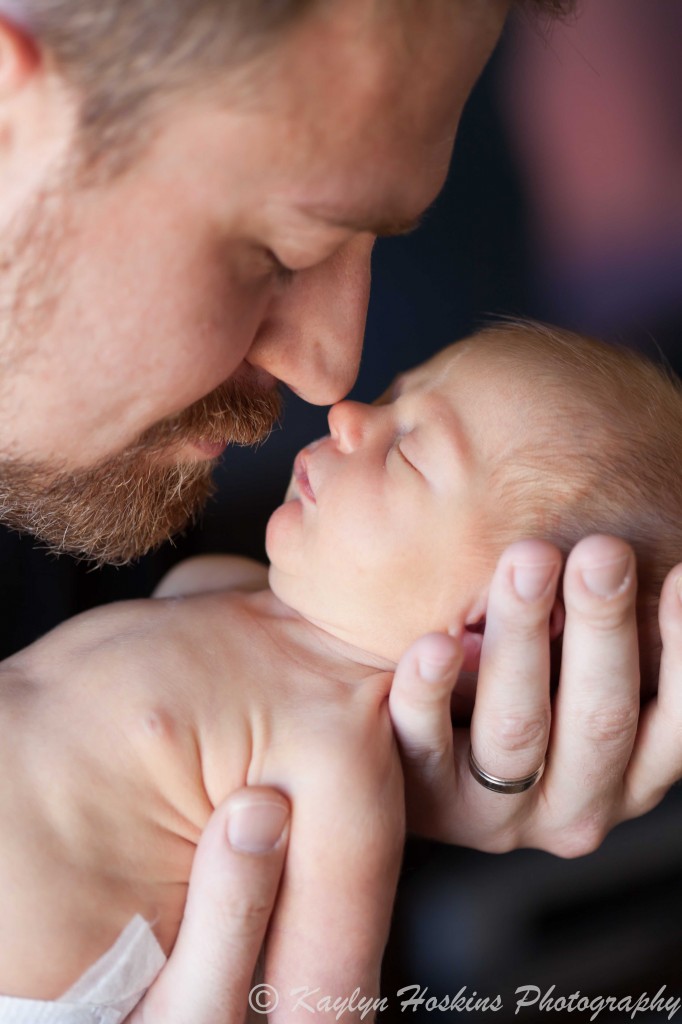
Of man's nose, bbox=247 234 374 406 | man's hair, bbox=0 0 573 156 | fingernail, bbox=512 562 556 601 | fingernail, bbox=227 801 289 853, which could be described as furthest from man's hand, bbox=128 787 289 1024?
man's hair, bbox=0 0 573 156

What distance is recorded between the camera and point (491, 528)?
1196 millimetres

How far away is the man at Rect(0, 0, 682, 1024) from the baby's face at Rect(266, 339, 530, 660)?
91mm

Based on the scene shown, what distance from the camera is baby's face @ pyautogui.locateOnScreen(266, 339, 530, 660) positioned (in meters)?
1.22

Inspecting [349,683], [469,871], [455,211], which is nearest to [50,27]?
[349,683]

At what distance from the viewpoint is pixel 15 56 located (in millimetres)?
874

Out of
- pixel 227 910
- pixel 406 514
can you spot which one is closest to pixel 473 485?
pixel 406 514

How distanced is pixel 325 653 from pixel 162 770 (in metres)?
0.27

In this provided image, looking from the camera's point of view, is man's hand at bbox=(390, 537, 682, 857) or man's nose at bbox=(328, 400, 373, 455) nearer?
man's hand at bbox=(390, 537, 682, 857)

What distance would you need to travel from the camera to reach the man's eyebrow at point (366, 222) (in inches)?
38.9

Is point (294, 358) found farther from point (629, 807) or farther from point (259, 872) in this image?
point (629, 807)

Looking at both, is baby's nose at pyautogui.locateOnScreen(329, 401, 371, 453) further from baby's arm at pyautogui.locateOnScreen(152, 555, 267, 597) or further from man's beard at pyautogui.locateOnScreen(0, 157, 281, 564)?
baby's arm at pyautogui.locateOnScreen(152, 555, 267, 597)

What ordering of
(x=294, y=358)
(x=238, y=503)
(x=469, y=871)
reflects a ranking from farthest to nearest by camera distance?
(x=238, y=503) < (x=469, y=871) < (x=294, y=358)

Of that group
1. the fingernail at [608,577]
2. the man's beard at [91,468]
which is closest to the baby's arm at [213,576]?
the man's beard at [91,468]

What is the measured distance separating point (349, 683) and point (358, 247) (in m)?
0.55
